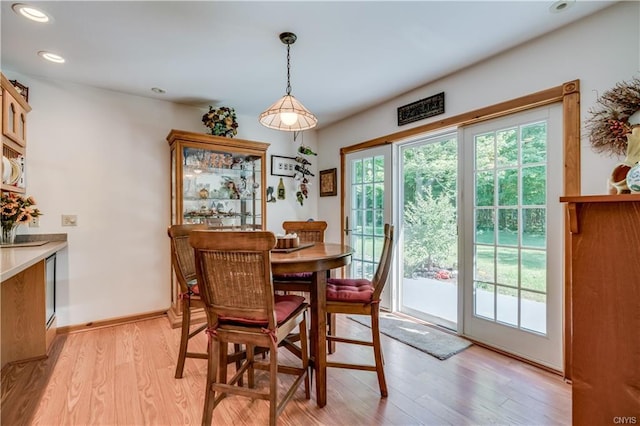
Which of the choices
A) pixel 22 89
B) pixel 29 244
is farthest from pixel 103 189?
pixel 22 89

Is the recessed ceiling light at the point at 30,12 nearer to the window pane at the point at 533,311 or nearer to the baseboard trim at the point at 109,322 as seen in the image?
the baseboard trim at the point at 109,322

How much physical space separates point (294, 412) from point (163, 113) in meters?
3.22

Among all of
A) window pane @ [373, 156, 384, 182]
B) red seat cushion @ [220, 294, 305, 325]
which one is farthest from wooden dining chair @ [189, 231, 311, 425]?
window pane @ [373, 156, 384, 182]

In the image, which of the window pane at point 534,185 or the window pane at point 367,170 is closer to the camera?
the window pane at point 534,185

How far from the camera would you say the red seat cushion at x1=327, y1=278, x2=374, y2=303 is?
6.28 ft

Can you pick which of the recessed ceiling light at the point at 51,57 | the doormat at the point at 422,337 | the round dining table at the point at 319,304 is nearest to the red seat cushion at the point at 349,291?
the round dining table at the point at 319,304

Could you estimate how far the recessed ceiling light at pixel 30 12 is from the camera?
183 cm

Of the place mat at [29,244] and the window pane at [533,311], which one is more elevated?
the place mat at [29,244]

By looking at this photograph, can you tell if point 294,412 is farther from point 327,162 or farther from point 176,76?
point 327,162

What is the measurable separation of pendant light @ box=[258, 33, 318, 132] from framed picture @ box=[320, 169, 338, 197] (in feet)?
6.20

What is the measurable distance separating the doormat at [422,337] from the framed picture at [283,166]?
2.15 meters

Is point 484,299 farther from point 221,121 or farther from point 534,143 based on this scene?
point 221,121

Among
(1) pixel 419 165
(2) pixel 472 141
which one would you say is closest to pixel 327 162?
(1) pixel 419 165

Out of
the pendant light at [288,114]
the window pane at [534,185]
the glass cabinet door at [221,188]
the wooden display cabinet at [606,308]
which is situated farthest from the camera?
the glass cabinet door at [221,188]
